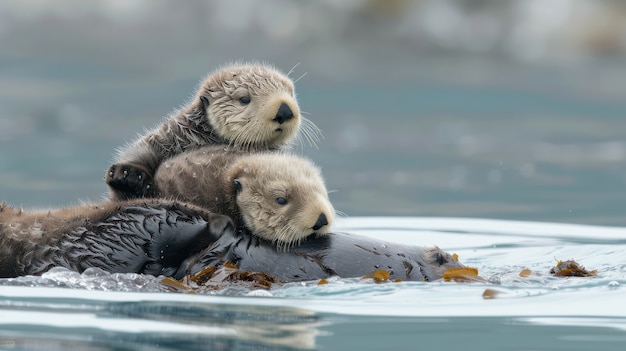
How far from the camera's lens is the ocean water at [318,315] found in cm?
363

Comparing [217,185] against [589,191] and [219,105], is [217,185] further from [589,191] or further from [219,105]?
[589,191]

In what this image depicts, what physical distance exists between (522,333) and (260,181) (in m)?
1.89

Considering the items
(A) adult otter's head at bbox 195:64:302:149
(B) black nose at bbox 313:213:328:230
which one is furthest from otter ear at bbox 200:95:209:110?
(B) black nose at bbox 313:213:328:230

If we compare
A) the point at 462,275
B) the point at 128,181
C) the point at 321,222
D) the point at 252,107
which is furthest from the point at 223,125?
the point at 462,275

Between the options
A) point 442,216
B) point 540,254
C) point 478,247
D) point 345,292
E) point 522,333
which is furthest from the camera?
point 442,216

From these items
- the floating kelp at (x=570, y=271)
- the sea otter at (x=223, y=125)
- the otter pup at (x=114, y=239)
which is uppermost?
the sea otter at (x=223, y=125)

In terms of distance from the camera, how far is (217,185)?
5.53m

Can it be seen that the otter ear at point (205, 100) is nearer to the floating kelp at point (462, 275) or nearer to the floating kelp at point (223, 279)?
the floating kelp at point (223, 279)

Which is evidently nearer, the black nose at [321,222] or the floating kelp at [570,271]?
the black nose at [321,222]

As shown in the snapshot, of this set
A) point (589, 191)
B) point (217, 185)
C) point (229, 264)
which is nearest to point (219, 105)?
point (217, 185)

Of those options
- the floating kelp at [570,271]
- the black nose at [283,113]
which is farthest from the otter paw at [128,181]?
the floating kelp at [570,271]

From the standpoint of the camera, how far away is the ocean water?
11.9 ft

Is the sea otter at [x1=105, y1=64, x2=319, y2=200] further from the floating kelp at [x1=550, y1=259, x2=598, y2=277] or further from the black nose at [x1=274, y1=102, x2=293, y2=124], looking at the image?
the floating kelp at [x1=550, y1=259, x2=598, y2=277]

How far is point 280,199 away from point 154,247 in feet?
2.19
